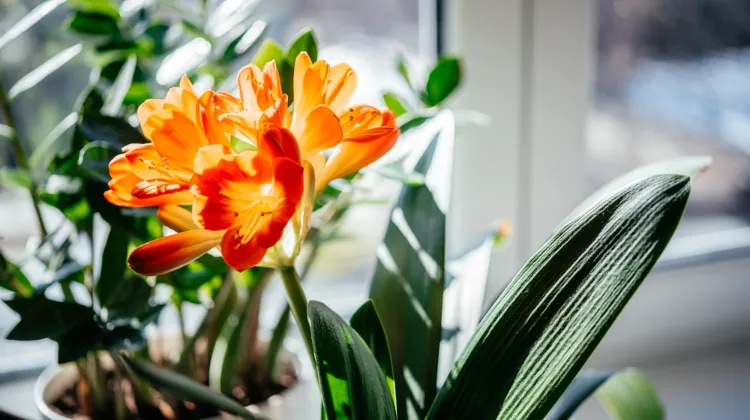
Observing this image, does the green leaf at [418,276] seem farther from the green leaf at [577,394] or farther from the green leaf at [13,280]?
the green leaf at [13,280]

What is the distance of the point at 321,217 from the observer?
66 centimetres

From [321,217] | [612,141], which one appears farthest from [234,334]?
[612,141]

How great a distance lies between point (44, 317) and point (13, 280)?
109 mm

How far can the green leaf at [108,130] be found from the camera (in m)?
0.52

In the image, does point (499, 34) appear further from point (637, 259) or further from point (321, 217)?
point (637, 259)

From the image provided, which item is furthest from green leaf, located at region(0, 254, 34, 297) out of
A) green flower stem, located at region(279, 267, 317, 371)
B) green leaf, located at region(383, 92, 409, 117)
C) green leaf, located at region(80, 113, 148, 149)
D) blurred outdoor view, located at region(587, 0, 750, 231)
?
blurred outdoor view, located at region(587, 0, 750, 231)

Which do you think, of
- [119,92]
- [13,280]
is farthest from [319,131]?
[13,280]

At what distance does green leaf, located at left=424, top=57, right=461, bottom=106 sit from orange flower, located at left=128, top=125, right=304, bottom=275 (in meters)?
0.28

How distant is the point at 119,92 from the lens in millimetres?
566

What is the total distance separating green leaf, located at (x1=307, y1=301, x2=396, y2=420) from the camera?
0.41m

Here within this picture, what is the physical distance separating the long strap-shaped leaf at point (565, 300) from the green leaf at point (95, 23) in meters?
0.39

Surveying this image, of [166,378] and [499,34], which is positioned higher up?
[499,34]

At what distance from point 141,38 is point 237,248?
309 millimetres

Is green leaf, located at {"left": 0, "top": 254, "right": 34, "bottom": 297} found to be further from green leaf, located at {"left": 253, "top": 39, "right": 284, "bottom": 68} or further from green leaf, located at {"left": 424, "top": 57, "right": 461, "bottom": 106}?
green leaf, located at {"left": 424, "top": 57, "right": 461, "bottom": 106}
